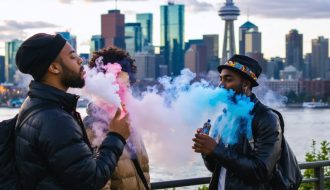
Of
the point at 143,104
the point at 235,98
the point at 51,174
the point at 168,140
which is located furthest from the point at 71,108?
the point at 235,98

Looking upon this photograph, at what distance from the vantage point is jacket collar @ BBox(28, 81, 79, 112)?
2885mm

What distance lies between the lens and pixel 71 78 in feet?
9.80

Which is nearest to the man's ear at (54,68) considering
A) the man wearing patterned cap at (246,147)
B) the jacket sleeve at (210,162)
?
the man wearing patterned cap at (246,147)

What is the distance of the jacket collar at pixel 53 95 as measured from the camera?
2.88 m

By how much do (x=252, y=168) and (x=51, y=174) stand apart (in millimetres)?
1456

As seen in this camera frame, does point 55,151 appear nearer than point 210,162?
Yes

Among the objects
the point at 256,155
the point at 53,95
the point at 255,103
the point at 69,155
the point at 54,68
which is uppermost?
the point at 54,68

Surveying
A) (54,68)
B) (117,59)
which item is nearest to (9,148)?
(54,68)

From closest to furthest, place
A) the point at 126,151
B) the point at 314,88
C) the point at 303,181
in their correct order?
the point at 126,151 < the point at 303,181 < the point at 314,88

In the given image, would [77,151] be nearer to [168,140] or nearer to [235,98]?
[168,140]

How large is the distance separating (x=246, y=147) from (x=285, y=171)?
300 mm

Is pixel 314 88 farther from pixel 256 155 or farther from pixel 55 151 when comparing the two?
pixel 55 151

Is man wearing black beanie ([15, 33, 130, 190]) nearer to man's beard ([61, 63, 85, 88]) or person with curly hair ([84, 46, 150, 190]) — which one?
man's beard ([61, 63, 85, 88])

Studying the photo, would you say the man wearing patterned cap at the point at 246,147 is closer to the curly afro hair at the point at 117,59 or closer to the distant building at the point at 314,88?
the curly afro hair at the point at 117,59
